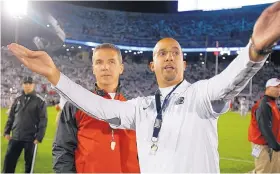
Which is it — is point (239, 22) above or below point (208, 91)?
above

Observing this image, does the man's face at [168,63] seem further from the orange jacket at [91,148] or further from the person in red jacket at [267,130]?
the person in red jacket at [267,130]

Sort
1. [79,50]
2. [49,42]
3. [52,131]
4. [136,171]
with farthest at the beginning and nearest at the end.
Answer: [79,50] < [49,42] < [52,131] < [136,171]

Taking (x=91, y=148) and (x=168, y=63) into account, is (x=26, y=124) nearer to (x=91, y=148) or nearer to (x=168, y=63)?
(x=91, y=148)

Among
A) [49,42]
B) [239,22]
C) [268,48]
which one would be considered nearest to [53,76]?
[268,48]

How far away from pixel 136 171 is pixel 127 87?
37867 millimetres

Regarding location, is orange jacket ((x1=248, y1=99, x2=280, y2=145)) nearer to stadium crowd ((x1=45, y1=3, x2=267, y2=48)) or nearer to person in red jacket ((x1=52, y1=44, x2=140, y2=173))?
person in red jacket ((x1=52, y1=44, x2=140, y2=173))

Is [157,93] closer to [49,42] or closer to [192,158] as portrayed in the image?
[192,158]

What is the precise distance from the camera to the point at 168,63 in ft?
6.85

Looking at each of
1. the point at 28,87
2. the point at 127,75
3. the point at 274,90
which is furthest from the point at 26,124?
the point at 127,75

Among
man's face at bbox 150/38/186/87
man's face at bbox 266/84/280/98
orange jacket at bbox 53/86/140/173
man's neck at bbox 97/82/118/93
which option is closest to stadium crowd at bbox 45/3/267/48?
man's face at bbox 266/84/280/98

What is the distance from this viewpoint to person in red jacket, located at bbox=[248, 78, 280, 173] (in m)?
4.92

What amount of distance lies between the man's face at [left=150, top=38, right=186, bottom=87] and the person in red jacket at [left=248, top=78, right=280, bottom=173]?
3149 mm

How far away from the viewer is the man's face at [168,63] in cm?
209

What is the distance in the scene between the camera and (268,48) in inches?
61.3
